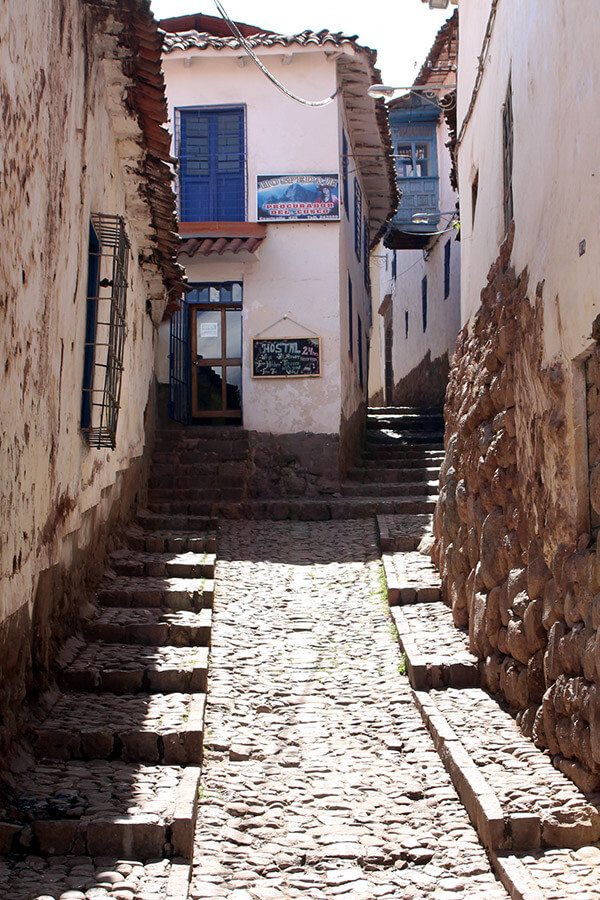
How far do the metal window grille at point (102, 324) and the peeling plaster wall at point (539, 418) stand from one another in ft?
9.76

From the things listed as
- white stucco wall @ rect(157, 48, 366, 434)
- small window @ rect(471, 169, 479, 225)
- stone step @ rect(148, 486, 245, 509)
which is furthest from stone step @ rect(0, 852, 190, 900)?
white stucco wall @ rect(157, 48, 366, 434)

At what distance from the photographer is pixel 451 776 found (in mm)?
6555

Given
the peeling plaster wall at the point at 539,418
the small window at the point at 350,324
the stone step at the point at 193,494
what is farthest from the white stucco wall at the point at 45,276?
the small window at the point at 350,324

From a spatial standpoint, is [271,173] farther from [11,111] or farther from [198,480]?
[11,111]

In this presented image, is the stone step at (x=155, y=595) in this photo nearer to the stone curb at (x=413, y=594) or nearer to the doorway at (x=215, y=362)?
the stone curb at (x=413, y=594)

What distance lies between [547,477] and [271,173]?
10350 mm

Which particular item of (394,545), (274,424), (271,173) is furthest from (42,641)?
(271,173)

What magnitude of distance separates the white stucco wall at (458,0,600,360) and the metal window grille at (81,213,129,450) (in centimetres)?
308

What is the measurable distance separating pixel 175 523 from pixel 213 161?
6.13m

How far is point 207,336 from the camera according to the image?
17.0m

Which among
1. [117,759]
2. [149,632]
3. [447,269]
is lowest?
[117,759]

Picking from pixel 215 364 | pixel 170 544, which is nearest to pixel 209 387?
pixel 215 364

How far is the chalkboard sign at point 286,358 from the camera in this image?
15.9 meters

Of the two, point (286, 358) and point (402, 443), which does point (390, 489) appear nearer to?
point (286, 358)
